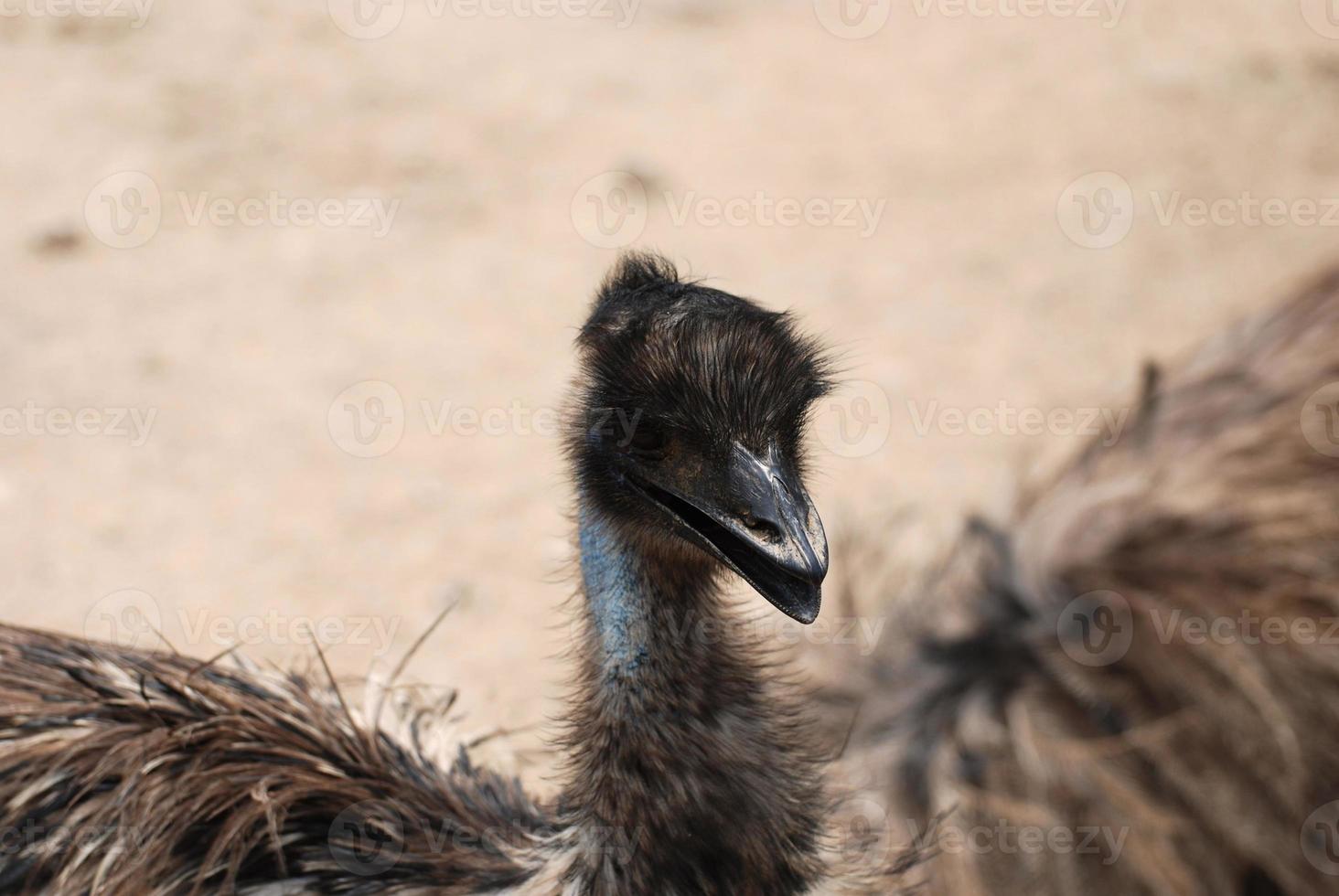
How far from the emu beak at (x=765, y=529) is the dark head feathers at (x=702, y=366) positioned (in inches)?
2.2

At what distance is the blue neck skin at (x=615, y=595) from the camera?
1.97 meters

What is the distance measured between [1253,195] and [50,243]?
15.8 feet

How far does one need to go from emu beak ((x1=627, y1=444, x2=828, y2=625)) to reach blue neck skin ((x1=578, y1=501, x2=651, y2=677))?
106mm

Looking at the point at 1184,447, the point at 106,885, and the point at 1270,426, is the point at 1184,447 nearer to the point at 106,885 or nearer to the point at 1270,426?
the point at 1270,426

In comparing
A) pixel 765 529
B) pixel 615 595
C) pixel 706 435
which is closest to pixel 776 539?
pixel 765 529

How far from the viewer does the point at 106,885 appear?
7.11 ft

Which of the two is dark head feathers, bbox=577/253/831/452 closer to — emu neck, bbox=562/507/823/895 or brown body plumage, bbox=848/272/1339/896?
emu neck, bbox=562/507/823/895

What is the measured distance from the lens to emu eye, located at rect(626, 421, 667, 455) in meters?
1.94

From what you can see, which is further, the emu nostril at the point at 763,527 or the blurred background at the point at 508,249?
the blurred background at the point at 508,249

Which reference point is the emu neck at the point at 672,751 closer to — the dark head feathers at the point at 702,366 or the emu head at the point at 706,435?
the emu head at the point at 706,435

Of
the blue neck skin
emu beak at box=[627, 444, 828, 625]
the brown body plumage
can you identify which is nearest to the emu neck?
the blue neck skin

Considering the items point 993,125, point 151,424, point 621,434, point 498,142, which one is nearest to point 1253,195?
point 993,125

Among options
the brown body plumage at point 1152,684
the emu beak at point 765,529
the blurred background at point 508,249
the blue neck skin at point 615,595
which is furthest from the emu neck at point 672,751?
the blurred background at point 508,249

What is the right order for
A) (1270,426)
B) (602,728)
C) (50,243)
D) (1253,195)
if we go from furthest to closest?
(1253,195) → (50,243) → (1270,426) → (602,728)
